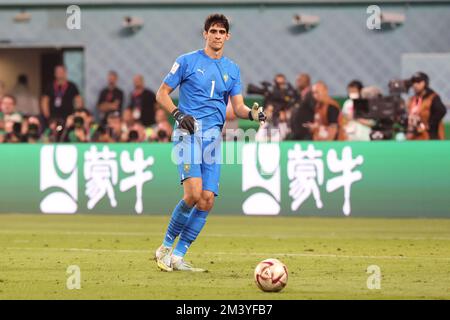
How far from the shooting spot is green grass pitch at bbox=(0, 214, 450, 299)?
1103 centimetres

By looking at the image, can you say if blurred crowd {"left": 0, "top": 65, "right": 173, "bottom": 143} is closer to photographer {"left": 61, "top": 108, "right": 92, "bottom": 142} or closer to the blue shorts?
photographer {"left": 61, "top": 108, "right": 92, "bottom": 142}

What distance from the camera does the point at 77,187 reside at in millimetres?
20859

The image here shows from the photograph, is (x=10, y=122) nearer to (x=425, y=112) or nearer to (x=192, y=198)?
(x=425, y=112)

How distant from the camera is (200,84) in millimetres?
12688

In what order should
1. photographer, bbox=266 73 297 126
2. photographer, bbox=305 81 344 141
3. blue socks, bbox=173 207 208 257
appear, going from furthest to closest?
photographer, bbox=266 73 297 126 → photographer, bbox=305 81 344 141 → blue socks, bbox=173 207 208 257

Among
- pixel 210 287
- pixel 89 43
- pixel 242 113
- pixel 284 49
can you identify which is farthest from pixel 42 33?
pixel 210 287

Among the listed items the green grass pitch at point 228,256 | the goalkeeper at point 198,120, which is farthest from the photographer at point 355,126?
the goalkeeper at point 198,120

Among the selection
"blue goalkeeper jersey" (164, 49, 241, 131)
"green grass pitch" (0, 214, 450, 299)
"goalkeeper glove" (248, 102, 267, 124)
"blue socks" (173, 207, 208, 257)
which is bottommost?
"green grass pitch" (0, 214, 450, 299)

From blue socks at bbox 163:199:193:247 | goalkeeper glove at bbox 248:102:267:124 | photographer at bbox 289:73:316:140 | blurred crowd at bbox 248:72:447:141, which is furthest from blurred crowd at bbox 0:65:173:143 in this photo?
goalkeeper glove at bbox 248:102:267:124

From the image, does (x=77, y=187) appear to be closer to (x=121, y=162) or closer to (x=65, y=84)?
(x=121, y=162)

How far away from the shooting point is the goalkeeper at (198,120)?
1252 cm

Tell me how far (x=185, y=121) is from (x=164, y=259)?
1477mm

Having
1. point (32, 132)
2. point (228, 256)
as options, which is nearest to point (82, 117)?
point (32, 132)
